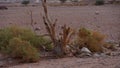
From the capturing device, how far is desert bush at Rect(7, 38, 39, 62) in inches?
487

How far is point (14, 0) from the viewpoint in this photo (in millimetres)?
108125

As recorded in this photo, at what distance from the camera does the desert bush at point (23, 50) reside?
12.4m

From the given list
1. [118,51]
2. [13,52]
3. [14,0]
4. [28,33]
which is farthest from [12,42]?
[14,0]

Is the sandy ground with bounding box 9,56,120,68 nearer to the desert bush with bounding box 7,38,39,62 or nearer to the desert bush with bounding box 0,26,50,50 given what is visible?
the desert bush with bounding box 7,38,39,62

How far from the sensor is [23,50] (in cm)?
1239

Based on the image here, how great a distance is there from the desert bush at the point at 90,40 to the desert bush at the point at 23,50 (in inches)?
87.8

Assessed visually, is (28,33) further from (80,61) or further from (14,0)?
(14,0)

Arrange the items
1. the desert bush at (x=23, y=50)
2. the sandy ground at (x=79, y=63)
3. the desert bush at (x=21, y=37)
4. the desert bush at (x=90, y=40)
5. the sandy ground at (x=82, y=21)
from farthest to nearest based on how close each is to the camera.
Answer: the sandy ground at (x=82, y=21) → the desert bush at (x=90, y=40) → the desert bush at (x=21, y=37) → the desert bush at (x=23, y=50) → the sandy ground at (x=79, y=63)

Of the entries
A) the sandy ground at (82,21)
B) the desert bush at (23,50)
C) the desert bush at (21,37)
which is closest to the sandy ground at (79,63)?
the desert bush at (23,50)

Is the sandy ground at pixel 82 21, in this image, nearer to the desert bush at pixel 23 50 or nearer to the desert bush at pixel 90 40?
the desert bush at pixel 90 40

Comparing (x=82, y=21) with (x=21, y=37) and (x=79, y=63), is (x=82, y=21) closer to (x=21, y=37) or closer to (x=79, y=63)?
(x=21, y=37)

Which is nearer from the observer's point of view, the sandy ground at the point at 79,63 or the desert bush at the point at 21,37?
the sandy ground at the point at 79,63

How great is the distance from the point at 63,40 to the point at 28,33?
135cm

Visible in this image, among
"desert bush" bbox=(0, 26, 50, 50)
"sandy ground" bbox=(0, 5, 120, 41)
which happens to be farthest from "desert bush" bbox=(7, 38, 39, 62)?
"sandy ground" bbox=(0, 5, 120, 41)
